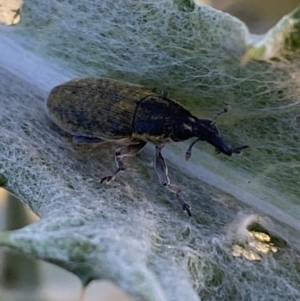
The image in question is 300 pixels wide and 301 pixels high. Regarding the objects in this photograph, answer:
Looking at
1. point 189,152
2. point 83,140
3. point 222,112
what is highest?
point 222,112

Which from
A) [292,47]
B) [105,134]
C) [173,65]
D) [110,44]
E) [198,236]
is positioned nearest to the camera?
[292,47]

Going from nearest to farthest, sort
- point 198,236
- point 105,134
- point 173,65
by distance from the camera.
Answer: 1. point 198,236
2. point 173,65
3. point 105,134

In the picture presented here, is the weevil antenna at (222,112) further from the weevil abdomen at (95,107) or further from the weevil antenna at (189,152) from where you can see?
the weevil abdomen at (95,107)

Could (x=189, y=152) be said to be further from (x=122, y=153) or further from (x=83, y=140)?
(x=83, y=140)

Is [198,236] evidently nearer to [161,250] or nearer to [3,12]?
[161,250]

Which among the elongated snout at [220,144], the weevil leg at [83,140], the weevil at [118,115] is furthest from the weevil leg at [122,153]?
the elongated snout at [220,144]

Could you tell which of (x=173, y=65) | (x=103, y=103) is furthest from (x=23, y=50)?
(x=173, y=65)

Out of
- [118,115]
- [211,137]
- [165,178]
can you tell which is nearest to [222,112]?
[211,137]
